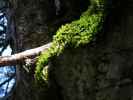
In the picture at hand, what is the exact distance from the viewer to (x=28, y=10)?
499 centimetres

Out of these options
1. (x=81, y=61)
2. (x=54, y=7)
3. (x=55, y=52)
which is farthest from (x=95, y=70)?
(x=54, y=7)

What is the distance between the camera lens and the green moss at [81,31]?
123 inches

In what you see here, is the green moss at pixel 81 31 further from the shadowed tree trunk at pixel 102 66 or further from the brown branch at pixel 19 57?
the brown branch at pixel 19 57

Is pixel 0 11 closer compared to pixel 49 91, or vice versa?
pixel 49 91

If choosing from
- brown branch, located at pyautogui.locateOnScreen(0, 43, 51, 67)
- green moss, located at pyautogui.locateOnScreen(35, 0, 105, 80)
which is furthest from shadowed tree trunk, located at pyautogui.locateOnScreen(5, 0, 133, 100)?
brown branch, located at pyautogui.locateOnScreen(0, 43, 51, 67)

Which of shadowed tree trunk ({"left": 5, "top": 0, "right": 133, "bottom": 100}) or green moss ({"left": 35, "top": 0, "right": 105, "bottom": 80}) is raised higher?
green moss ({"left": 35, "top": 0, "right": 105, "bottom": 80})

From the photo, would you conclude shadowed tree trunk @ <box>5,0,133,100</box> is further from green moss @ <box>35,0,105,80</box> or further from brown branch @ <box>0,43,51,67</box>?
brown branch @ <box>0,43,51,67</box>

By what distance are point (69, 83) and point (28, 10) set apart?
202 centimetres

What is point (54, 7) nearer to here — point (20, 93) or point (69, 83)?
point (20, 93)

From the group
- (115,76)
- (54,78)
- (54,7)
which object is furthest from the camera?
(54,7)

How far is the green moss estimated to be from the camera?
123 inches

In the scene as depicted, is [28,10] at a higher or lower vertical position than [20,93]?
higher

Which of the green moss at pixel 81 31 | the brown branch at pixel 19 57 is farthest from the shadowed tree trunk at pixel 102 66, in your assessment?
the brown branch at pixel 19 57

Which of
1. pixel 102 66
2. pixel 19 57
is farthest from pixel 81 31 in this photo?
pixel 19 57
